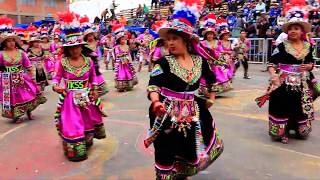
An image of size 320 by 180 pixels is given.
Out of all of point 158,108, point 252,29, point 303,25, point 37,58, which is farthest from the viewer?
point 252,29

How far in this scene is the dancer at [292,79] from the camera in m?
5.08

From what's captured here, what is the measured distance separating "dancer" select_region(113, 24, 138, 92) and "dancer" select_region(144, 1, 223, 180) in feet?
21.9

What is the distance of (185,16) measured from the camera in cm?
346

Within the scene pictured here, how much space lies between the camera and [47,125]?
6863 mm

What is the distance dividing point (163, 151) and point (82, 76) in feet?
6.31

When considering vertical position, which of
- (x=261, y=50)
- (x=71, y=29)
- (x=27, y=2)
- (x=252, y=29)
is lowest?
(x=261, y=50)

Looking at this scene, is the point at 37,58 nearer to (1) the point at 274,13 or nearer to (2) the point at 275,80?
(2) the point at 275,80

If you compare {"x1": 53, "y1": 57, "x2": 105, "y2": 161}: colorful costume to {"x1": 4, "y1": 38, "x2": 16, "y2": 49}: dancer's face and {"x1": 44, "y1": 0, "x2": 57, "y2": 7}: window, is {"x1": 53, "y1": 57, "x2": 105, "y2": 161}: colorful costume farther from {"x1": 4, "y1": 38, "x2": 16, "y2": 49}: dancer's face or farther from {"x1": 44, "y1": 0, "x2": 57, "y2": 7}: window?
{"x1": 44, "y1": 0, "x2": 57, "y2": 7}: window

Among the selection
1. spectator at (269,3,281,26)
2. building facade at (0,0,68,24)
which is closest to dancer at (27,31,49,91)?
spectator at (269,3,281,26)

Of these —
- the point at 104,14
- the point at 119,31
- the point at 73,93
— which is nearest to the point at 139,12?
the point at 104,14

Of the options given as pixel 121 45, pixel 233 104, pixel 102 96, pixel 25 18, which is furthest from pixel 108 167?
pixel 25 18

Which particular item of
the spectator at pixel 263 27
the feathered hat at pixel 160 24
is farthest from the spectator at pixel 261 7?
the feathered hat at pixel 160 24

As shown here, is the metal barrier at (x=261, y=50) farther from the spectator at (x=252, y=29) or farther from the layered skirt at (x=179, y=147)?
the layered skirt at (x=179, y=147)

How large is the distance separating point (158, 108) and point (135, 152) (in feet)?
6.55
